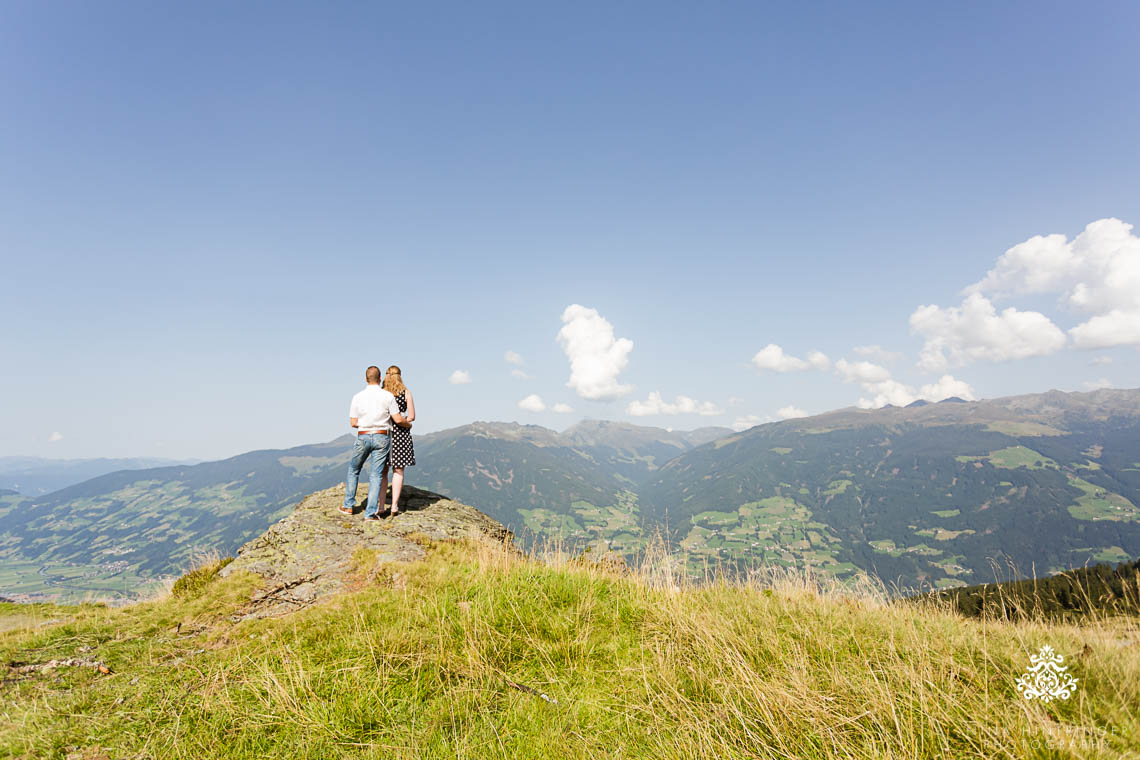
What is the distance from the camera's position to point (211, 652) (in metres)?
6.06

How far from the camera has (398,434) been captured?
37.9 ft

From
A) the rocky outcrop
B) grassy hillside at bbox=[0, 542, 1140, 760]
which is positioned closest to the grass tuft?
the rocky outcrop

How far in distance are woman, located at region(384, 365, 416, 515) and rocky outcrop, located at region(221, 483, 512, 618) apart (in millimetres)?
1079

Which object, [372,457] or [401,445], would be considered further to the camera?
[401,445]

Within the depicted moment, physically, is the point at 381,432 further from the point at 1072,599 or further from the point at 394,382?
the point at 1072,599

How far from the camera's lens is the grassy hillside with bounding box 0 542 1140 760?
3639 mm

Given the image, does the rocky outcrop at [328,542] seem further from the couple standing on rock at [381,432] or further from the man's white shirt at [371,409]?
the man's white shirt at [371,409]

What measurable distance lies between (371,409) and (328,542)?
3.17m

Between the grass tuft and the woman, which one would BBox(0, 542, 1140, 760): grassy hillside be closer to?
the grass tuft

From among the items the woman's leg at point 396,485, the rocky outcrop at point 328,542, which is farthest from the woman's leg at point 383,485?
the rocky outcrop at point 328,542

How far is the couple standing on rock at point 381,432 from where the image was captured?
1089 cm

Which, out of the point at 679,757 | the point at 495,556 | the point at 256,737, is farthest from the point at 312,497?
the point at 679,757

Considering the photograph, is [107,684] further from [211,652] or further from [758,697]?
[758,697]

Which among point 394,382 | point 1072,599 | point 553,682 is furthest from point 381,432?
point 1072,599
